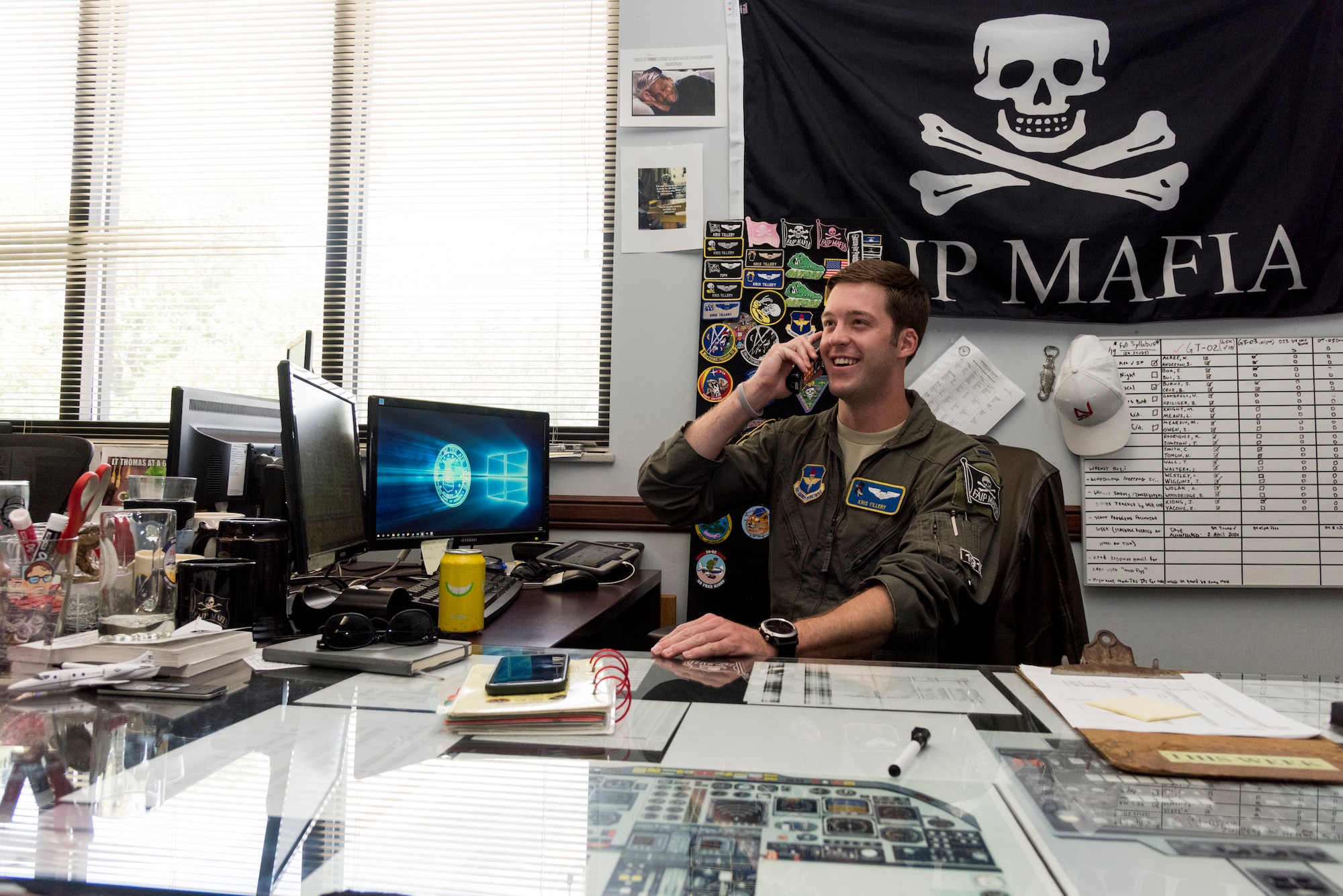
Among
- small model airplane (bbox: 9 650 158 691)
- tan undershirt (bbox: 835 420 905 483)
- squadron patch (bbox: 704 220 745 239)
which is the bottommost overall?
small model airplane (bbox: 9 650 158 691)

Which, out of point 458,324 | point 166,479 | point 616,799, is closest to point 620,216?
point 458,324

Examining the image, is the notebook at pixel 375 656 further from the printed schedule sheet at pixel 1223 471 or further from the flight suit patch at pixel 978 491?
the printed schedule sheet at pixel 1223 471

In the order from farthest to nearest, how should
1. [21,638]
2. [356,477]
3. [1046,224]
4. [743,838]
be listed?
1. [1046,224]
2. [356,477]
3. [21,638]
4. [743,838]

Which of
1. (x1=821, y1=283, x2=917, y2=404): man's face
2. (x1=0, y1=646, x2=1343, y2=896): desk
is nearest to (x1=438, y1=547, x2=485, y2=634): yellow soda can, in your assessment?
(x1=0, y1=646, x2=1343, y2=896): desk

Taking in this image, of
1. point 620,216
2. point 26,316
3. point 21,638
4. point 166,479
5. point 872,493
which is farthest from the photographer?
point 26,316

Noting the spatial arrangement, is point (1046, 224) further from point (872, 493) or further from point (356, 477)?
point (356, 477)

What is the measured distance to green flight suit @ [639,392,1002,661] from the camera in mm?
1483

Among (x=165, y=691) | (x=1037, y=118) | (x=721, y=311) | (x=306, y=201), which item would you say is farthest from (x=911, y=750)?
(x=306, y=201)

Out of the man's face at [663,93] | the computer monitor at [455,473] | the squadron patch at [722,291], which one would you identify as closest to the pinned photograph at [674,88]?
the man's face at [663,93]

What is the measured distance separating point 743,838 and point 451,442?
147 centimetres

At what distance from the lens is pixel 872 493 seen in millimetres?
1756

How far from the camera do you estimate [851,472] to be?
1.83 m

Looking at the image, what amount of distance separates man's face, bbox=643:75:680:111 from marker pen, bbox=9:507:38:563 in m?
1.94

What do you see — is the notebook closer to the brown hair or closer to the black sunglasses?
the black sunglasses
